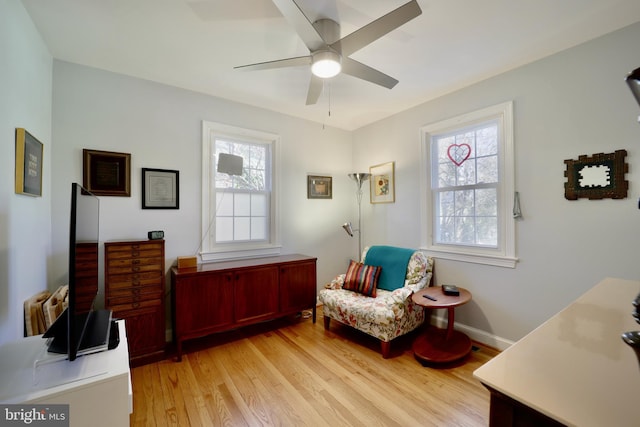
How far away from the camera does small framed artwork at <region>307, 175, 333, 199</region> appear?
148 inches

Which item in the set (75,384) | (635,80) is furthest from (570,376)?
(75,384)

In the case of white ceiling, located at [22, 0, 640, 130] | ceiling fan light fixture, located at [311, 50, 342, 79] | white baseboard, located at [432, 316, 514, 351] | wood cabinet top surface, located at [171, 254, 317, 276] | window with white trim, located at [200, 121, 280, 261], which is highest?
white ceiling, located at [22, 0, 640, 130]

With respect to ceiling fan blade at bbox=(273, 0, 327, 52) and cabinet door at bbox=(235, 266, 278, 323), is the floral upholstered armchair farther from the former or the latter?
ceiling fan blade at bbox=(273, 0, 327, 52)

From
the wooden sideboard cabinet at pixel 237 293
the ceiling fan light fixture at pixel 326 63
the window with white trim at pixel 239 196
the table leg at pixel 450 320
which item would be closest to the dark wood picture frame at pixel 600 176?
the table leg at pixel 450 320

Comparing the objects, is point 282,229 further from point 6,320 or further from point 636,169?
point 636,169

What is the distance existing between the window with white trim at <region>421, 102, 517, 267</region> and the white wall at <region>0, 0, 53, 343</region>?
11.5ft

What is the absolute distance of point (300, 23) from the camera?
4.81 ft

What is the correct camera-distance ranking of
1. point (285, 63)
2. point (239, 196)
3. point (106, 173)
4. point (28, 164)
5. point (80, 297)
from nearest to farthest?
point (80, 297), point (28, 164), point (285, 63), point (106, 173), point (239, 196)

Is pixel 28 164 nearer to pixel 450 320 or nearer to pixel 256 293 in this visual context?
pixel 256 293

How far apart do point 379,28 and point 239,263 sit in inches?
95.9

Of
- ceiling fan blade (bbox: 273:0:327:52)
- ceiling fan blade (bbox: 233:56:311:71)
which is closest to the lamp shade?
ceiling fan blade (bbox: 273:0:327:52)

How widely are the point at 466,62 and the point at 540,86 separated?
667mm

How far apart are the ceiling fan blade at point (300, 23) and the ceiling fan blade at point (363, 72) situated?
0.78 feet

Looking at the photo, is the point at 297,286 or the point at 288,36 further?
the point at 297,286
